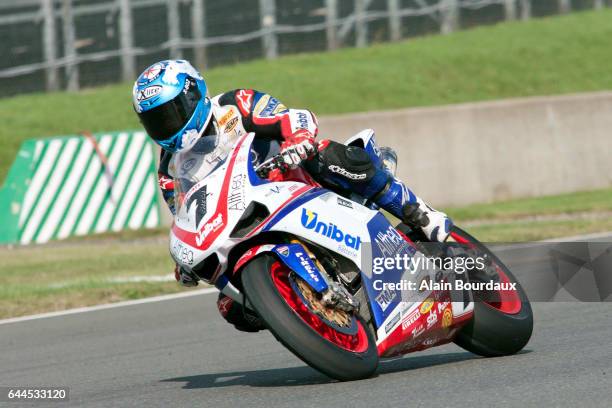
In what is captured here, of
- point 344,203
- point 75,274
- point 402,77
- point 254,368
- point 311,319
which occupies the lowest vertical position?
point 75,274

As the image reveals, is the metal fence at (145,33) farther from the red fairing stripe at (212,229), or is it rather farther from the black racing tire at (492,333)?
the red fairing stripe at (212,229)

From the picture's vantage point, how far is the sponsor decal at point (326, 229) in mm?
5527

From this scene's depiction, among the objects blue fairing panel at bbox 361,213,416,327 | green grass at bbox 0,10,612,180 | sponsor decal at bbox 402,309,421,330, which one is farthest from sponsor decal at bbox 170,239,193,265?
green grass at bbox 0,10,612,180

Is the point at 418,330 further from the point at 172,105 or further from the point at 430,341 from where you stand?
the point at 172,105

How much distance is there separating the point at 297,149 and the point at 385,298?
847 mm

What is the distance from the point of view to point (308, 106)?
2025 cm

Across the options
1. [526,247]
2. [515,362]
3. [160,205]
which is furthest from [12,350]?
[160,205]

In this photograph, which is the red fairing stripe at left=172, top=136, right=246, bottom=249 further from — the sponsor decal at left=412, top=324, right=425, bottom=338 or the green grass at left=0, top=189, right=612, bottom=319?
the green grass at left=0, top=189, right=612, bottom=319

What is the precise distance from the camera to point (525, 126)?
16406 millimetres

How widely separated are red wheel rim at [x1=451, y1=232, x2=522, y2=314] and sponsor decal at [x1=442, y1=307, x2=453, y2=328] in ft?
1.41

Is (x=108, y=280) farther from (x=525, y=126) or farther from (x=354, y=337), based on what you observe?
(x=525, y=126)

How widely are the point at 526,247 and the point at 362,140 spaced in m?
5.48

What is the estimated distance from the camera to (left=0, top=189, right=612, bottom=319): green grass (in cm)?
1051

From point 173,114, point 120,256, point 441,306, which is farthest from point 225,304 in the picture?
point 120,256
